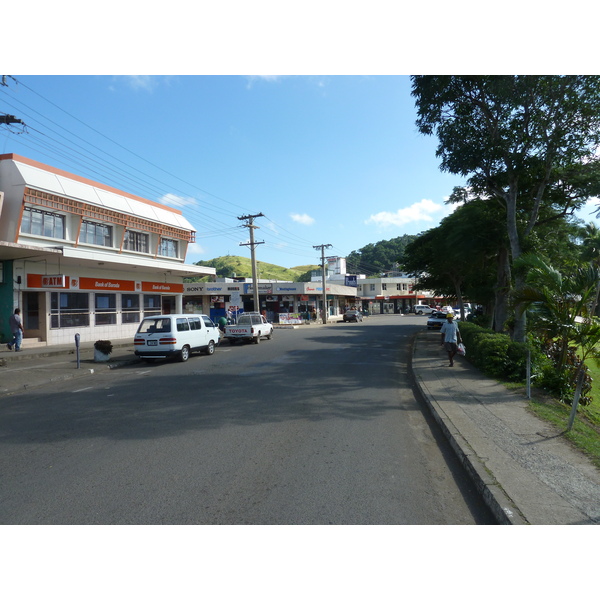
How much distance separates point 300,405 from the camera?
9172 mm

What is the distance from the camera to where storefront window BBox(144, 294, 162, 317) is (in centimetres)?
2955

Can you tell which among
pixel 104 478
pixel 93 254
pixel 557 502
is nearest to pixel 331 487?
pixel 557 502

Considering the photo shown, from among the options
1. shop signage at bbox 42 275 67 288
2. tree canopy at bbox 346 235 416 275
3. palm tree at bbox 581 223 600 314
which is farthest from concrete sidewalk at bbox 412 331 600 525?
tree canopy at bbox 346 235 416 275

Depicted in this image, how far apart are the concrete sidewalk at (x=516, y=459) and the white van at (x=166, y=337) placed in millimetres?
9866

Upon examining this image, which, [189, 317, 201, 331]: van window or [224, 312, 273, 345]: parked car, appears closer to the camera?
[189, 317, 201, 331]: van window

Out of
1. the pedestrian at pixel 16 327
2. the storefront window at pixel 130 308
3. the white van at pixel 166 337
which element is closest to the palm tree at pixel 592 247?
the white van at pixel 166 337

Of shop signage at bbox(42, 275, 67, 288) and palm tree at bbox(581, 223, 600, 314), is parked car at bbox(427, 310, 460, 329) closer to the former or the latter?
palm tree at bbox(581, 223, 600, 314)

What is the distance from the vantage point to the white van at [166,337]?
16469 millimetres

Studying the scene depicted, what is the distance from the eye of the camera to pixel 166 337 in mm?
16469

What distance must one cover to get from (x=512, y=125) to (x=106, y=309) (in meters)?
21.8

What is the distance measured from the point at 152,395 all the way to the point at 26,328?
1415cm

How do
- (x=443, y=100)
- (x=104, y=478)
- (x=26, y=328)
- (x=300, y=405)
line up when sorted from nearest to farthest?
(x=104, y=478), (x=300, y=405), (x=443, y=100), (x=26, y=328)

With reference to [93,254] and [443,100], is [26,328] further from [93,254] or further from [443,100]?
[443,100]

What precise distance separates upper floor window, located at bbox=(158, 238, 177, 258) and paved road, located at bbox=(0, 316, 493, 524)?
1966 centimetres
